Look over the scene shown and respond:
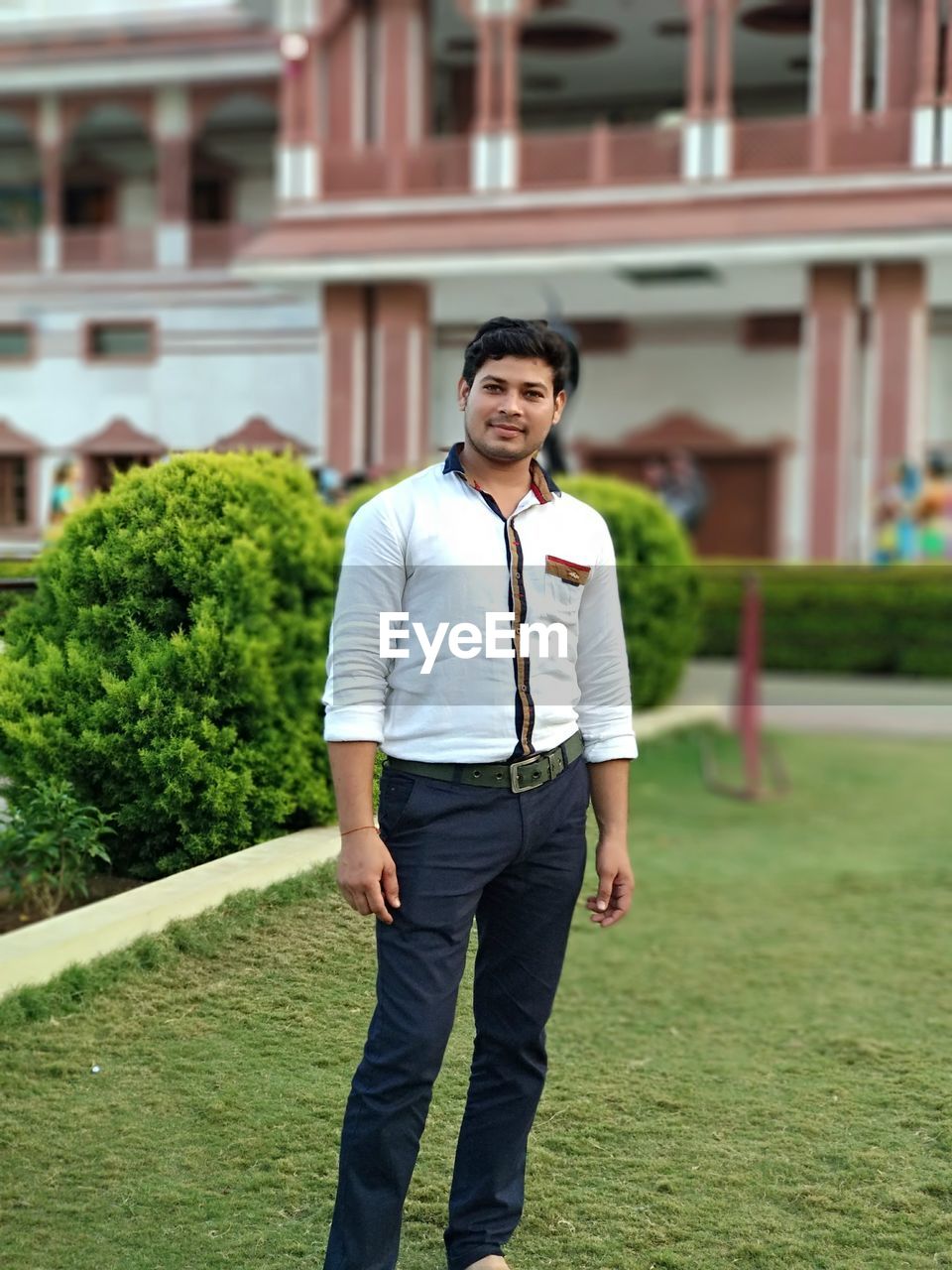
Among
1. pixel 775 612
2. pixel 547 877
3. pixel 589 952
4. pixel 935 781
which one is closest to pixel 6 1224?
pixel 547 877

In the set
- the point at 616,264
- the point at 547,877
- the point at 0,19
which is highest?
the point at 0,19

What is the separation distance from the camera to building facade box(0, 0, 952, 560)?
1562 centimetres

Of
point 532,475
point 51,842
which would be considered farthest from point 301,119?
point 532,475

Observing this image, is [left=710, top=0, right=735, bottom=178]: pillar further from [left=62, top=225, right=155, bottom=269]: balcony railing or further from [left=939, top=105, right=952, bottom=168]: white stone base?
[left=62, top=225, right=155, bottom=269]: balcony railing

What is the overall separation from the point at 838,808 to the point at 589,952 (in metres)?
3.29

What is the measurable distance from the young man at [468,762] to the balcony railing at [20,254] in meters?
12.2

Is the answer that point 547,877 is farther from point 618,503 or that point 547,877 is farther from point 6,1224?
point 618,503

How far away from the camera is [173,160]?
2067 cm

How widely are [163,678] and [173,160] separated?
18.8m

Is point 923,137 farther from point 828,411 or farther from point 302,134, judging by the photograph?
point 302,134

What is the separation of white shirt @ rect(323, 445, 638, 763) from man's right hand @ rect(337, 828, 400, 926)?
0.16m

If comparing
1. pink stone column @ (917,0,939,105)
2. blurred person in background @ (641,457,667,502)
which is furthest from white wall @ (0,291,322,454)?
blurred person in background @ (641,457,667,502)

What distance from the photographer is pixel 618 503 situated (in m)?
8.54

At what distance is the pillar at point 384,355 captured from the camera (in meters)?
15.2
